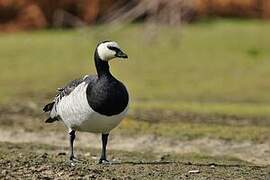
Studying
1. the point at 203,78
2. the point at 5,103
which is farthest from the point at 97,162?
the point at 203,78

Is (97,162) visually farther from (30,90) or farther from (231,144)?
(30,90)

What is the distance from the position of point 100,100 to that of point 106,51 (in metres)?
0.54

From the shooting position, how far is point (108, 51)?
877 cm

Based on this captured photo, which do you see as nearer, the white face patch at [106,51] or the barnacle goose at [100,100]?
the barnacle goose at [100,100]

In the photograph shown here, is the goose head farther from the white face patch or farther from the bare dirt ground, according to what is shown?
the bare dirt ground

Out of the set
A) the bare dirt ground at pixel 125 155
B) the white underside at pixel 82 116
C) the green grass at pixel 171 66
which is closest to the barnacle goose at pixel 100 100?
the white underside at pixel 82 116

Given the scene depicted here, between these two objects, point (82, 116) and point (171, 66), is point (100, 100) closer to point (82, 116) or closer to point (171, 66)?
point (82, 116)

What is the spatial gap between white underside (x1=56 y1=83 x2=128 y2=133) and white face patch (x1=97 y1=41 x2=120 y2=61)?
0.33 meters

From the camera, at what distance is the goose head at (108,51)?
8.66 metres

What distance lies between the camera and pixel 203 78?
21.6m

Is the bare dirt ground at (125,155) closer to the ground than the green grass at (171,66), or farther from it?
closer to the ground

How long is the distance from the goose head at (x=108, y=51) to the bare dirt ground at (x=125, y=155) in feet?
3.58

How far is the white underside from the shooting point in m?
8.59

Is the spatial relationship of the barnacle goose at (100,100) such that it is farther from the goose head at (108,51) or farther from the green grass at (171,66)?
the green grass at (171,66)
